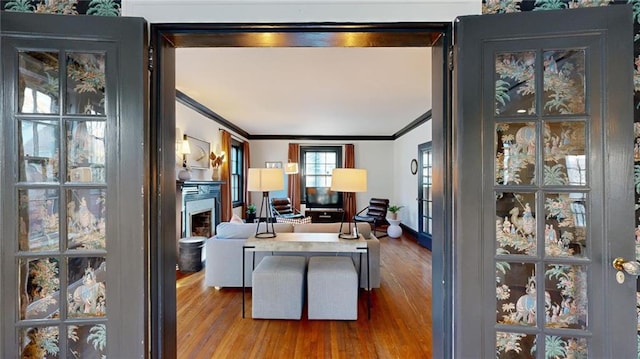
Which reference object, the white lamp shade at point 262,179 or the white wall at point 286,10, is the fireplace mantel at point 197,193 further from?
the white wall at point 286,10

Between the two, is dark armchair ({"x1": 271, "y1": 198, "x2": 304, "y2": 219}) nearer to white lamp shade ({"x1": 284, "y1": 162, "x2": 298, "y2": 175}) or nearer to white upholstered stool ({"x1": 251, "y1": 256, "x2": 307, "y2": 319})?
white lamp shade ({"x1": 284, "y1": 162, "x2": 298, "y2": 175})

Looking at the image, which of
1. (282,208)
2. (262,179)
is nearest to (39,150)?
(262,179)

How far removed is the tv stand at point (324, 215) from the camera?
7359mm

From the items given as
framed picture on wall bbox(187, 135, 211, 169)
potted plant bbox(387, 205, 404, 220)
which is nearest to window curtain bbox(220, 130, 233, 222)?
framed picture on wall bbox(187, 135, 211, 169)

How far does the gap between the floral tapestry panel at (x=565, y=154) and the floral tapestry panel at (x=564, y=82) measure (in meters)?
0.07

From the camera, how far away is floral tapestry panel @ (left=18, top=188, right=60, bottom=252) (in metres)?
1.22

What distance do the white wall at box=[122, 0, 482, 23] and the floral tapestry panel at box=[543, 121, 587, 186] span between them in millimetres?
658

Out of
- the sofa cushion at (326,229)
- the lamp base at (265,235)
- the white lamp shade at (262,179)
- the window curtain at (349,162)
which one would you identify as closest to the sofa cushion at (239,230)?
the sofa cushion at (326,229)

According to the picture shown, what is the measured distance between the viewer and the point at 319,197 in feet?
24.9

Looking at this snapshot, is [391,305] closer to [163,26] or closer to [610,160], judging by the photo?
[610,160]

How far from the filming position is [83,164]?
4.11ft

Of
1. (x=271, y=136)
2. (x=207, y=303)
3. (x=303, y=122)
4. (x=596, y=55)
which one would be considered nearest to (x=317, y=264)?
(x=207, y=303)

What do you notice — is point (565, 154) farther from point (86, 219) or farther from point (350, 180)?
point (86, 219)

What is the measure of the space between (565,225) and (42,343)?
7.79 ft
